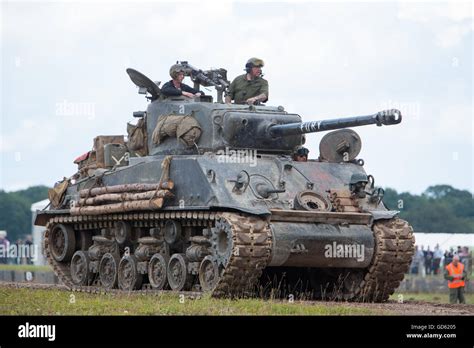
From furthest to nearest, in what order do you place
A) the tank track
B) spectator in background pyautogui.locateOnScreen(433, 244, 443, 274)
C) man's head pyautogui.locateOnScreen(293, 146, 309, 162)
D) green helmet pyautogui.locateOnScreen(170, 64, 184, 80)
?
spectator in background pyautogui.locateOnScreen(433, 244, 443, 274) → green helmet pyautogui.locateOnScreen(170, 64, 184, 80) → man's head pyautogui.locateOnScreen(293, 146, 309, 162) → the tank track

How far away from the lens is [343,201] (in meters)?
27.6

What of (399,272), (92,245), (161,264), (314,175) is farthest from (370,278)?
(92,245)

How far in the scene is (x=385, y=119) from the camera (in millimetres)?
→ 25484

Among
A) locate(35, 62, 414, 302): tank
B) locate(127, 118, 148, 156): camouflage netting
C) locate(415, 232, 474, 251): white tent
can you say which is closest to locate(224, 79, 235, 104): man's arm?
locate(35, 62, 414, 302): tank

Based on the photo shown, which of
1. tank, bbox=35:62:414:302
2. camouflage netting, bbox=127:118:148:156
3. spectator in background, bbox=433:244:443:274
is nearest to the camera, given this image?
tank, bbox=35:62:414:302

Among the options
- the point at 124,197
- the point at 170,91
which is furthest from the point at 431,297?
the point at 124,197

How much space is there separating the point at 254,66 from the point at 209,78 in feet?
4.14

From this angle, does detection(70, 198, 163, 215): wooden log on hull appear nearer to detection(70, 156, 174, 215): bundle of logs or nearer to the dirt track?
detection(70, 156, 174, 215): bundle of logs

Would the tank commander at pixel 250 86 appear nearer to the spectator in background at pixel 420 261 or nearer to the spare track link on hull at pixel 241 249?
Result: the spare track link on hull at pixel 241 249

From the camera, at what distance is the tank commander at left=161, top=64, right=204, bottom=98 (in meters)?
29.7

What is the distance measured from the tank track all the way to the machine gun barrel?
219 centimetres
